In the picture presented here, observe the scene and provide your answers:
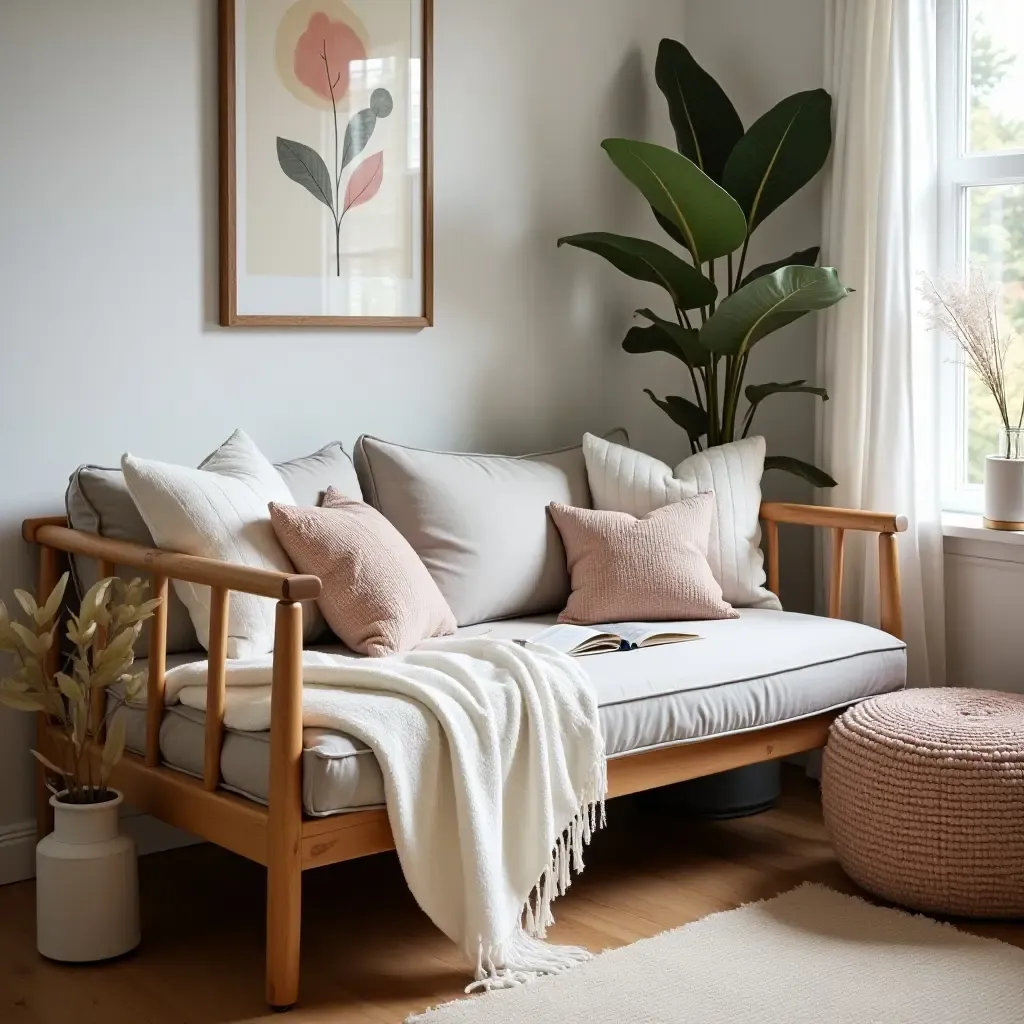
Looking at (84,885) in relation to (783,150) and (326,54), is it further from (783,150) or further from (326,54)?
(783,150)

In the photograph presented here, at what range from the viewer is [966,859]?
2.70 meters

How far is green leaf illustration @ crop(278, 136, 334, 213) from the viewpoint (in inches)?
128

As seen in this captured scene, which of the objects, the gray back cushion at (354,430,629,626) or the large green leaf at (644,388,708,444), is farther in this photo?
the large green leaf at (644,388,708,444)

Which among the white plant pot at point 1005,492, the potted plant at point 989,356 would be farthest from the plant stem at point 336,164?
the white plant pot at point 1005,492

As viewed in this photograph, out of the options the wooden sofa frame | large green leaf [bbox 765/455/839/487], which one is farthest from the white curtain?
the wooden sofa frame

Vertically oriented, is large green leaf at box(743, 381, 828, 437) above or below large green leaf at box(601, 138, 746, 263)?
below

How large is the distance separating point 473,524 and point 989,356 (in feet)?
4.30

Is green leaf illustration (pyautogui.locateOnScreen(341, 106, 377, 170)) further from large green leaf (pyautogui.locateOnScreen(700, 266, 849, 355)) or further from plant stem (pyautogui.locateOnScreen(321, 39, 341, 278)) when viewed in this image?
large green leaf (pyautogui.locateOnScreen(700, 266, 849, 355))

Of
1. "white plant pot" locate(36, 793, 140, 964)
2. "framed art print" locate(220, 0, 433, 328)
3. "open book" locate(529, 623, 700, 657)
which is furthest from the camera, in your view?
"framed art print" locate(220, 0, 433, 328)

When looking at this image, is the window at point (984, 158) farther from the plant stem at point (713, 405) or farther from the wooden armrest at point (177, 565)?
the wooden armrest at point (177, 565)

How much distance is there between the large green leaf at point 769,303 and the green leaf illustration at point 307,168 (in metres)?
0.98

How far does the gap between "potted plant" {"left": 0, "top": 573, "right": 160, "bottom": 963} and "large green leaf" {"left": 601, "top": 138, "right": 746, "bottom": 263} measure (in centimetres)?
167

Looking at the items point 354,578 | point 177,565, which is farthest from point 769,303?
point 177,565

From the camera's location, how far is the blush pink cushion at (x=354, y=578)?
2.77 metres
